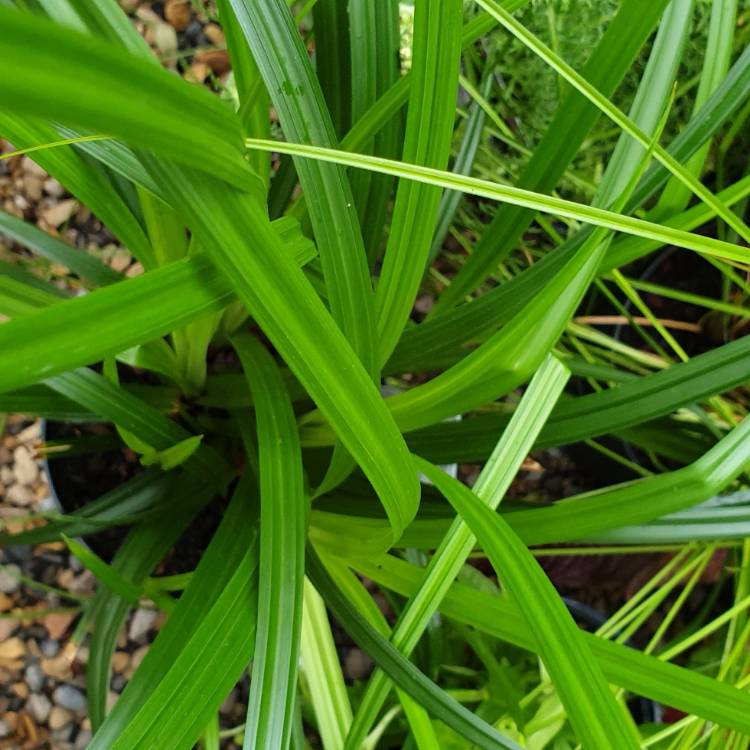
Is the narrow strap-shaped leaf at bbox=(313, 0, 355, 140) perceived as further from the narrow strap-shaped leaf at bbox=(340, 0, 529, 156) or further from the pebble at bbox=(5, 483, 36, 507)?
the pebble at bbox=(5, 483, 36, 507)

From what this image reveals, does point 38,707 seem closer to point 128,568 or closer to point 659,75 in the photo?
point 128,568

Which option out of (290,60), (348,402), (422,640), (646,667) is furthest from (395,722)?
(290,60)

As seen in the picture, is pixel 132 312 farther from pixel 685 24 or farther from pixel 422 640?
pixel 422 640

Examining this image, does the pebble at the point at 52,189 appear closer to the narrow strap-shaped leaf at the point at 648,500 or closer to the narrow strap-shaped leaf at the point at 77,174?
the narrow strap-shaped leaf at the point at 77,174

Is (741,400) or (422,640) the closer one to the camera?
(422,640)

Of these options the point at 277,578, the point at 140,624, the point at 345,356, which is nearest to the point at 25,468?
the point at 140,624

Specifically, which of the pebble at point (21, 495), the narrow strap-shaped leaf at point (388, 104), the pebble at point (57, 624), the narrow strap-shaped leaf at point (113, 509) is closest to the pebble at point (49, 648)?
the pebble at point (57, 624)

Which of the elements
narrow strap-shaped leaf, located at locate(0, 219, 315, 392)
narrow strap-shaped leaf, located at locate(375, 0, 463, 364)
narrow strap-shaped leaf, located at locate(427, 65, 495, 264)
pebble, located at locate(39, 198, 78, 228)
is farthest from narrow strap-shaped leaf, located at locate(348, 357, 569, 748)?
pebble, located at locate(39, 198, 78, 228)
